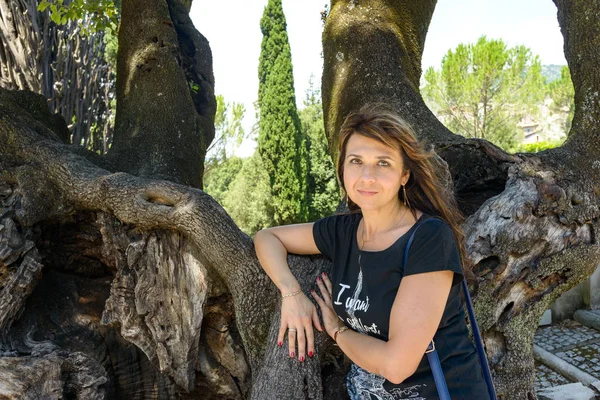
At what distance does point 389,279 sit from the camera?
187 cm

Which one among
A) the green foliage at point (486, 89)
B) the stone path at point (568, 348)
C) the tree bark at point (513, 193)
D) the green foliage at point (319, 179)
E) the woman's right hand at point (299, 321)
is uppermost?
the green foliage at point (486, 89)

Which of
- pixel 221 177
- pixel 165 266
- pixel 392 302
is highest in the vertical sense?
pixel 221 177

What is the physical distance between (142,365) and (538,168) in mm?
3042

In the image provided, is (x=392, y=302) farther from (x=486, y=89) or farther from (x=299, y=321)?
(x=486, y=89)

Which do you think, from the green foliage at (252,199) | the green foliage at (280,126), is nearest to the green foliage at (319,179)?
the green foliage at (280,126)

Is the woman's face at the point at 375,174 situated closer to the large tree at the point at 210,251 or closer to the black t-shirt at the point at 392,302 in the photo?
the black t-shirt at the point at 392,302

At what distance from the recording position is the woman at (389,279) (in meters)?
1.74

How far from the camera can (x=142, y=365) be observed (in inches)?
150

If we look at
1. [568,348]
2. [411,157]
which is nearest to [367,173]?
[411,157]

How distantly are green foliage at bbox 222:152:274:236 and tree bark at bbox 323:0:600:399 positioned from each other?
51.3ft

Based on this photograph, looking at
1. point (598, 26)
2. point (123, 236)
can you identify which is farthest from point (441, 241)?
point (598, 26)

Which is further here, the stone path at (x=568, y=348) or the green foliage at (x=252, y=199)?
the green foliage at (x=252, y=199)

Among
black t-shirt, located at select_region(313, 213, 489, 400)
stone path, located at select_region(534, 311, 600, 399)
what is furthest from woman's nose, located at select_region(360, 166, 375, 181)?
stone path, located at select_region(534, 311, 600, 399)

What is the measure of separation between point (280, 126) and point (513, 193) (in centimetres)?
1596
